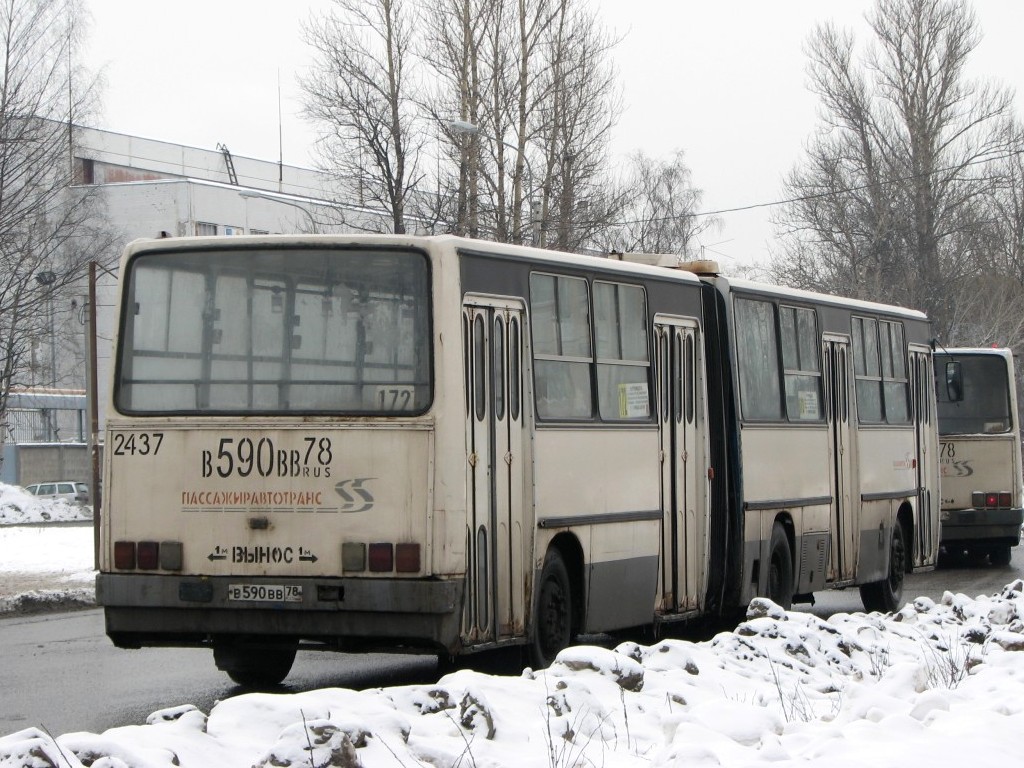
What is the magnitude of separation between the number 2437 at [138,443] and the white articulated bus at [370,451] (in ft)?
0.04

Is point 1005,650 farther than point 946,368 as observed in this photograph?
No

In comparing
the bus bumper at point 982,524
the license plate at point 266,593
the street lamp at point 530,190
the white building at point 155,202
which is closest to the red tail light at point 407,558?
the license plate at point 266,593

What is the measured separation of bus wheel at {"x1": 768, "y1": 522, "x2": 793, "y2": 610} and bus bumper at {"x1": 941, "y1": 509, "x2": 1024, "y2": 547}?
31.2 feet

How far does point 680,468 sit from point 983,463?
12307 millimetres

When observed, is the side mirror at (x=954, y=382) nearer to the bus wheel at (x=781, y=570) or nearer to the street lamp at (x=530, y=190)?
the bus wheel at (x=781, y=570)

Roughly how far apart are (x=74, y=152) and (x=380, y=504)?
1367 inches

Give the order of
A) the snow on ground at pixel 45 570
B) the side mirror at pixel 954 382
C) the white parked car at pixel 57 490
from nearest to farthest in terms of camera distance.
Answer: the snow on ground at pixel 45 570, the side mirror at pixel 954 382, the white parked car at pixel 57 490

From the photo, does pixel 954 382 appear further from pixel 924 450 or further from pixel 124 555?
pixel 124 555

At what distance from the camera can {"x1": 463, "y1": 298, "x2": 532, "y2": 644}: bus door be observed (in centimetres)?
980

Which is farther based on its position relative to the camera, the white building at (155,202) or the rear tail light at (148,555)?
the white building at (155,202)

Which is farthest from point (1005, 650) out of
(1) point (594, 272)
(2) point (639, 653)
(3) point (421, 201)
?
(3) point (421, 201)

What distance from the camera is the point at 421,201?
37.2 meters

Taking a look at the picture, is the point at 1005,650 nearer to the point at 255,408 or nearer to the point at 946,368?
the point at 255,408

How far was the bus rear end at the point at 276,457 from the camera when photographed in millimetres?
9523
